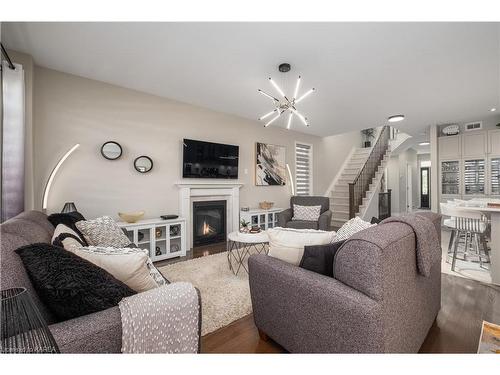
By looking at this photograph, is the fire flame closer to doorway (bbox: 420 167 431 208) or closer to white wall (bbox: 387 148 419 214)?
white wall (bbox: 387 148 419 214)

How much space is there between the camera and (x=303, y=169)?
6.08 meters

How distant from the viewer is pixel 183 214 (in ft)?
12.3

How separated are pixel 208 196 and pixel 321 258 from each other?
3096mm

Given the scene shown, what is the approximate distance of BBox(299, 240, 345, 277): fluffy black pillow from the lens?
1302 millimetres

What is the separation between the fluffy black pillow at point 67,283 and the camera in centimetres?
82

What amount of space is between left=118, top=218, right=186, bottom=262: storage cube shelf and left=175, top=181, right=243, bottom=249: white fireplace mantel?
1.00ft

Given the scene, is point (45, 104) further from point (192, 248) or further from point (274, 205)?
point (274, 205)

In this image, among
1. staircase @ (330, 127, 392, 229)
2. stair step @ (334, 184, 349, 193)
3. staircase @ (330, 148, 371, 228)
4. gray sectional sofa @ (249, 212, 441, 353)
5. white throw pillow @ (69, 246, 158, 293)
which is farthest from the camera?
stair step @ (334, 184, 349, 193)

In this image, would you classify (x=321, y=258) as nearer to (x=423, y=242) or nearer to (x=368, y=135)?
(x=423, y=242)

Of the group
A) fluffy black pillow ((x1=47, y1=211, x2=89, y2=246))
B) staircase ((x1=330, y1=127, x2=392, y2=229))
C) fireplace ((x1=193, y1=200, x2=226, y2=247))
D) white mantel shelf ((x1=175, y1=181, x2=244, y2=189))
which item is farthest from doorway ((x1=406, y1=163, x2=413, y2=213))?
fluffy black pillow ((x1=47, y1=211, x2=89, y2=246))

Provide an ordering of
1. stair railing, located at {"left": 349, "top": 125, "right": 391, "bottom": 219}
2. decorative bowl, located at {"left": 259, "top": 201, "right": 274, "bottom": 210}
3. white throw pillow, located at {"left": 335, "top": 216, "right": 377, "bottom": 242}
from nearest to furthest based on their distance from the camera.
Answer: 1. white throw pillow, located at {"left": 335, "top": 216, "right": 377, "bottom": 242}
2. decorative bowl, located at {"left": 259, "top": 201, "right": 274, "bottom": 210}
3. stair railing, located at {"left": 349, "top": 125, "right": 391, "bottom": 219}

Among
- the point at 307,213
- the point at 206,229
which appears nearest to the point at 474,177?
the point at 307,213

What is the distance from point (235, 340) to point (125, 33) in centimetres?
276

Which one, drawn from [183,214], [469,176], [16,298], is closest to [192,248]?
[183,214]
